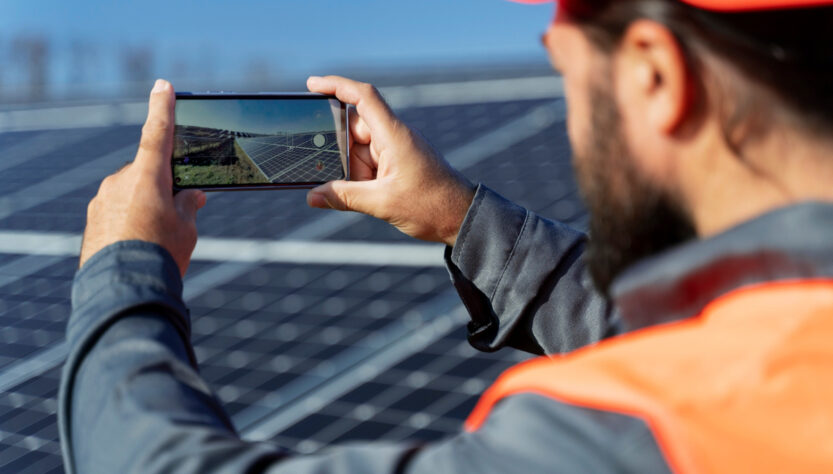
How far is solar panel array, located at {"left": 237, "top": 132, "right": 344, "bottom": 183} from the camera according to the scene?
5.37 ft

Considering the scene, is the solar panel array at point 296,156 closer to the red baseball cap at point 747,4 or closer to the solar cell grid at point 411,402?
the red baseball cap at point 747,4

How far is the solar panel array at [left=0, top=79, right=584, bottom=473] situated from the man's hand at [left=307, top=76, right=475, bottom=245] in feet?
4.14

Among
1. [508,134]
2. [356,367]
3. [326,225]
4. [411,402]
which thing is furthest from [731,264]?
[508,134]

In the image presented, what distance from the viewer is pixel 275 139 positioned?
1.65 metres

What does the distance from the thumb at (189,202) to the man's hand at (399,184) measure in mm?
290

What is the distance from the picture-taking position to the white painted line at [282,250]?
4.29m

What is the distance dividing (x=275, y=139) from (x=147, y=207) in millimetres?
520

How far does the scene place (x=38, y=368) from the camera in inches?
141

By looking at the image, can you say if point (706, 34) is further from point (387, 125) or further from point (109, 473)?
point (387, 125)

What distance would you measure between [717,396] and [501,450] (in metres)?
0.17

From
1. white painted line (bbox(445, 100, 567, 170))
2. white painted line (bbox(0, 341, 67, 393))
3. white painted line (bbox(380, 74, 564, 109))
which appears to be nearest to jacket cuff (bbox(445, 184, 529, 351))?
white painted line (bbox(0, 341, 67, 393))

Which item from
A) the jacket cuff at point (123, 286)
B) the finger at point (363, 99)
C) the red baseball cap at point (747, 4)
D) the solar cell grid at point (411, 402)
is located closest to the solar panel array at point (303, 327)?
the solar cell grid at point (411, 402)

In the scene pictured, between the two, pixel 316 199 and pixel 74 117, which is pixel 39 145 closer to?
pixel 74 117

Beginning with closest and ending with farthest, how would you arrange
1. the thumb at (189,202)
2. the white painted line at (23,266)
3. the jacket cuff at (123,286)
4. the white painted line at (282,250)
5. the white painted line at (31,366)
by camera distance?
the jacket cuff at (123,286) < the thumb at (189,202) < the white painted line at (31,366) < the white painted line at (282,250) < the white painted line at (23,266)
